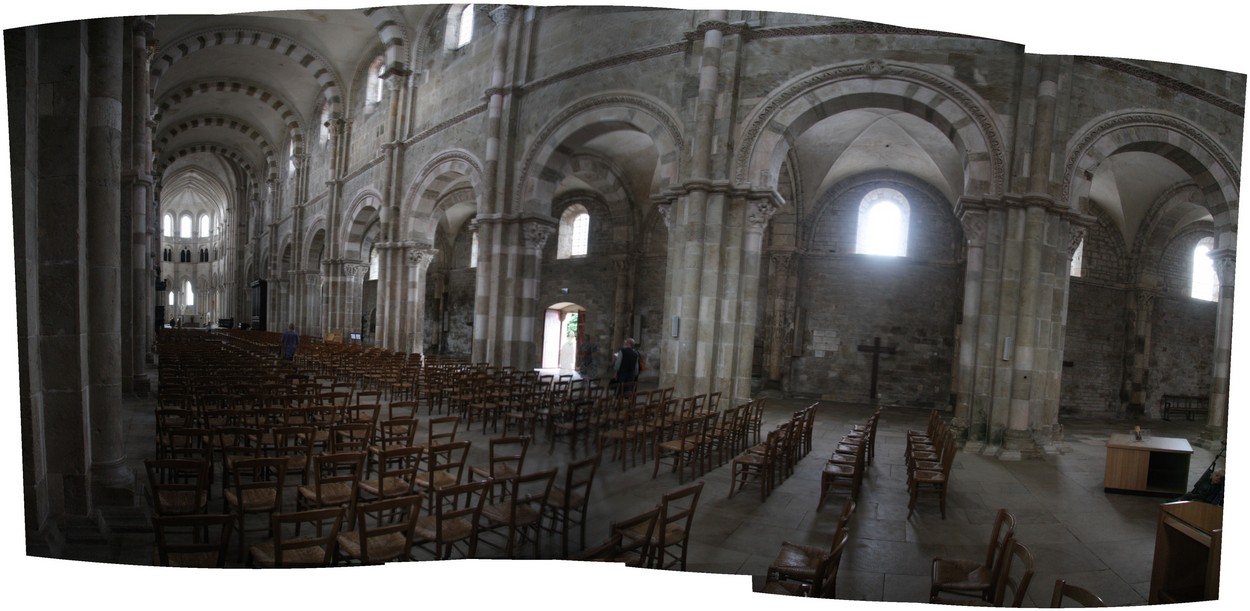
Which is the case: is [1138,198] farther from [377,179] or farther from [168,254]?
[168,254]

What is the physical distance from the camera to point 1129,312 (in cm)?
1731

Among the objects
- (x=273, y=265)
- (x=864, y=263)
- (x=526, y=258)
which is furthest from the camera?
(x=273, y=265)

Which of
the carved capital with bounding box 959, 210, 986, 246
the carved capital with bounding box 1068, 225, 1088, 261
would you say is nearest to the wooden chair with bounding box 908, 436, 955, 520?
the carved capital with bounding box 959, 210, 986, 246

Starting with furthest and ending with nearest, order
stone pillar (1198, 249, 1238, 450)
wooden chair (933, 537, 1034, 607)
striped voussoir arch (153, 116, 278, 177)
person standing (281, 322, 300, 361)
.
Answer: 1. person standing (281, 322, 300, 361)
2. striped voussoir arch (153, 116, 278, 177)
3. stone pillar (1198, 249, 1238, 450)
4. wooden chair (933, 537, 1034, 607)

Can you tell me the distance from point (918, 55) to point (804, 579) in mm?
3386

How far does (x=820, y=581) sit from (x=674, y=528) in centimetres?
77

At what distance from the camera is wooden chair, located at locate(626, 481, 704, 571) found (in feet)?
10.5

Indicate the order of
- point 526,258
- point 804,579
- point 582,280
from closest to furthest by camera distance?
point 804,579 → point 526,258 → point 582,280

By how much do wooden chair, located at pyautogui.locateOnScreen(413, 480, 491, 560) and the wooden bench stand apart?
67.0 ft

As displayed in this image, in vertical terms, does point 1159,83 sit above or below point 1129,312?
above

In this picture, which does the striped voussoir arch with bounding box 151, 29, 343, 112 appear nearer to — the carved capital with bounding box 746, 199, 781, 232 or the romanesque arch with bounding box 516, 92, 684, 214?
the romanesque arch with bounding box 516, 92, 684, 214

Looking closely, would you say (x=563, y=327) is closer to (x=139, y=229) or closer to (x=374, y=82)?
(x=139, y=229)

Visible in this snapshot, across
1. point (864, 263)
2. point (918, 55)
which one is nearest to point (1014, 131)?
point (918, 55)

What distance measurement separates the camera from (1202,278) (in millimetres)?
17656
